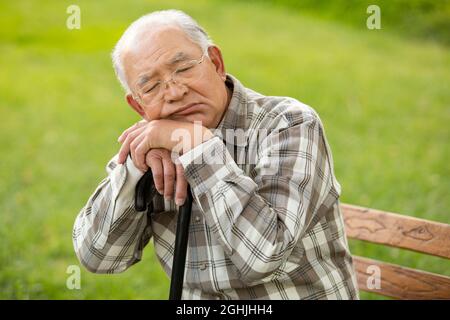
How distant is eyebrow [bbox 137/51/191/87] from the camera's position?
207cm

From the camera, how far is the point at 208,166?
1874mm

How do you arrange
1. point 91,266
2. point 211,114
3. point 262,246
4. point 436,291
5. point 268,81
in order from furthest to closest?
point 268,81 < point 436,291 < point 91,266 < point 211,114 < point 262,246

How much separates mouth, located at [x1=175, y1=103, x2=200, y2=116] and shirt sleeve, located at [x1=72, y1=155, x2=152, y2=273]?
0.77ft

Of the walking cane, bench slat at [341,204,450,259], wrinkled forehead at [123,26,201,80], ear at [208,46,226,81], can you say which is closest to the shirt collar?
ear at [208,46,226,81]

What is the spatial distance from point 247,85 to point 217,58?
5.57 meters

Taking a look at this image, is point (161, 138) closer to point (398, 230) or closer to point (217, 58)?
point (217, 58)

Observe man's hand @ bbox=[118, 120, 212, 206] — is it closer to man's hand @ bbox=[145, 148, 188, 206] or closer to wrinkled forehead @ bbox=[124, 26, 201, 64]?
man's hand @ bbox=[145, 148, 188, 206]

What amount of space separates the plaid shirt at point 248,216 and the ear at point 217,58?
2.3 inches

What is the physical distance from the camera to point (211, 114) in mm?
2139

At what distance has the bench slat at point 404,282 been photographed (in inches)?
98.0
